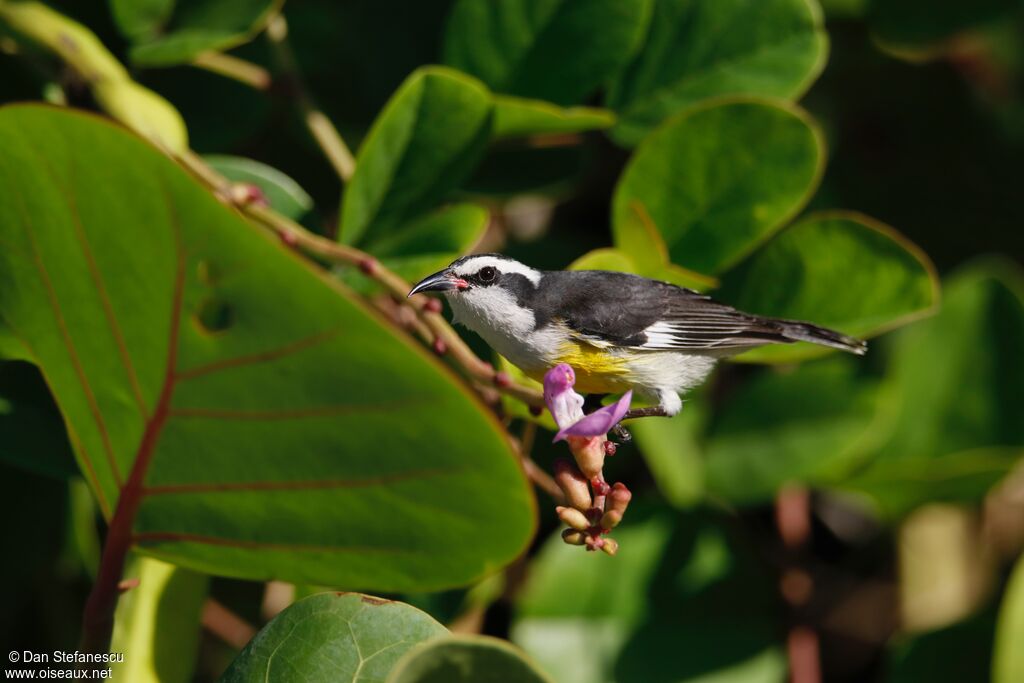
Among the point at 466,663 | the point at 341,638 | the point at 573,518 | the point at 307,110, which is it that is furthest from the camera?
the point at 307,110

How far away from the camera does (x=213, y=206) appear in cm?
101

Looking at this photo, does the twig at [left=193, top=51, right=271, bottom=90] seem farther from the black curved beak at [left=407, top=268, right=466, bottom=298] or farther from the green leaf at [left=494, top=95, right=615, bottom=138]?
the black curved beak at [left=407, top=268, right=466, bottom=298]

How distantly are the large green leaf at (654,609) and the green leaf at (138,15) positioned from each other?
125cm

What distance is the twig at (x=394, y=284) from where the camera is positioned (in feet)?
4.97

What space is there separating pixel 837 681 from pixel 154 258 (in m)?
2.19

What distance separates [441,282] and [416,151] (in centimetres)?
23

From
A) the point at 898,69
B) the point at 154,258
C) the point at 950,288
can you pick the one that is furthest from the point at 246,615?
the point at 898,69

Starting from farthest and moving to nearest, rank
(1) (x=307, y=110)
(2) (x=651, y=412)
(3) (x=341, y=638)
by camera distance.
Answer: (1) (x=307, y=110)
(2) (x=651, y=412)
(3) (x=341, y=638)

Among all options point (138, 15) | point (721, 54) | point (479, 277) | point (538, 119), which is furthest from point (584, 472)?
point (138, 15)

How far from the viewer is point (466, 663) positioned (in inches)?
42.7

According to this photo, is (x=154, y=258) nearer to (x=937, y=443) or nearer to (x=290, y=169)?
(x=290, y=169)

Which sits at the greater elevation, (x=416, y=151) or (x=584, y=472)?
(x=416, y=151)

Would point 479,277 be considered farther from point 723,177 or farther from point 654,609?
point 654,609

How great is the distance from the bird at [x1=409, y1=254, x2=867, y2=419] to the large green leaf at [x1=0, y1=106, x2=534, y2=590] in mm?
597
